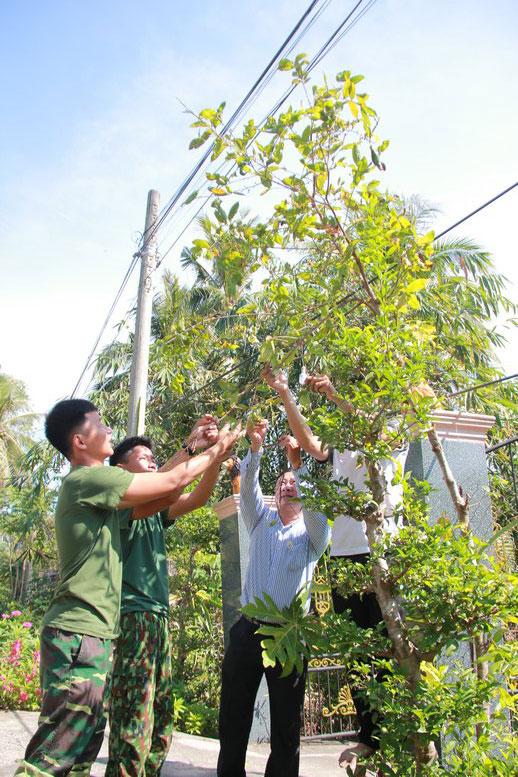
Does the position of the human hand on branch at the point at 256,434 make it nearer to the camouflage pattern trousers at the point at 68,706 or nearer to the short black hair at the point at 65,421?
the short black hair at the point at 65,421

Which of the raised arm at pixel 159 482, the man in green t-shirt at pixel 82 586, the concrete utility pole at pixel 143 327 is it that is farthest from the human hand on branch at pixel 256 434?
the concrete utility pole at pixel 143 327

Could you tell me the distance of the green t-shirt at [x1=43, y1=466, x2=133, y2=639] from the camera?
2357mm

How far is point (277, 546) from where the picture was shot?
3.31 metres

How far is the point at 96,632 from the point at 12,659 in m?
5.73

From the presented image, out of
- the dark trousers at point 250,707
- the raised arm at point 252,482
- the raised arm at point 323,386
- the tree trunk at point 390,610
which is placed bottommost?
the dark trousers at point 250,707

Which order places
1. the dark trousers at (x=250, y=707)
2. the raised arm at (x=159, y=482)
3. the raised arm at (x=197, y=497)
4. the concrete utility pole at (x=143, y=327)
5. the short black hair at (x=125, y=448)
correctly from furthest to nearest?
1. the concrete utility pole at (x=143, y=327)
2. the short black hair at (x=125, y=448)
3. the raised arm at (x=197, y=497)
4. the dark trousers at (x=250, y=707)
5. the raised arm at (x=159, y=482)

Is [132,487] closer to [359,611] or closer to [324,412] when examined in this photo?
[324,412]

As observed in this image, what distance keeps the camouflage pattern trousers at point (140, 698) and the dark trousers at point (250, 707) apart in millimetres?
292

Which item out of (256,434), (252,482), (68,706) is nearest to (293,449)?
(256,434)

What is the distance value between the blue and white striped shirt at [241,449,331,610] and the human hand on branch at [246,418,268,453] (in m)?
0.06

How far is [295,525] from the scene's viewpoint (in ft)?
11.1

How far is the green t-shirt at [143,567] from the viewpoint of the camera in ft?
9.53

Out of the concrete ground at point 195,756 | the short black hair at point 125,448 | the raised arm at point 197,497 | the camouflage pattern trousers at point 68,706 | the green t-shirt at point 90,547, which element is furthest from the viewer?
the concrete ground at point 195,756

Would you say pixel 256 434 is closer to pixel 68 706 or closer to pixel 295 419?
pixel 295 419
